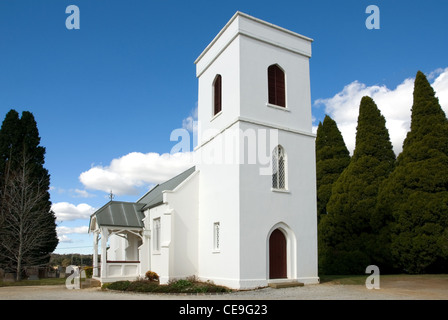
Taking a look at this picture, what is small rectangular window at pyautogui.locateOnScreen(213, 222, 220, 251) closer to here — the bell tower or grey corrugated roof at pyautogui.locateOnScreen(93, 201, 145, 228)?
the bell tower

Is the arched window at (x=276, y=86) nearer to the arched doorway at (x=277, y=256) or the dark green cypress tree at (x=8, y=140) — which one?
the arched doorway at (x=277, y=256)

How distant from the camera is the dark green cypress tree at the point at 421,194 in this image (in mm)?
20984

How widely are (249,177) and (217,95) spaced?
5539mm

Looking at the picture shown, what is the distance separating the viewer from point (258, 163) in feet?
60.3

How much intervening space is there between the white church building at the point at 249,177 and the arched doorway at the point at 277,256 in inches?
1.7

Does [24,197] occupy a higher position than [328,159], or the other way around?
[328,159]

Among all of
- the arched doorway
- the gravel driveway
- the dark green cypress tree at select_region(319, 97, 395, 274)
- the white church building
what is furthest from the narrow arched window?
the dark green cypress tree at select_region(319, 97, 395, 274)

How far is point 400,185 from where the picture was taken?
75.0 feet

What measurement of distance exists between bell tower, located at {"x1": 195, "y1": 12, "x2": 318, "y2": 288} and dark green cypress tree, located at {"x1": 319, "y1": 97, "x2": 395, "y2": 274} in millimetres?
6201

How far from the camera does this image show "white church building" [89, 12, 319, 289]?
1775cm

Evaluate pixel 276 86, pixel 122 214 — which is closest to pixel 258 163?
pixel 276 86

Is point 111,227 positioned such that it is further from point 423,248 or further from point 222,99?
point 423,248

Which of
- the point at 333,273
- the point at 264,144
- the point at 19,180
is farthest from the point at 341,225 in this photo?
the point at 19,180

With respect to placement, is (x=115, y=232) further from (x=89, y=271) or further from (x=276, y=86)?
(x=276, y=86)
